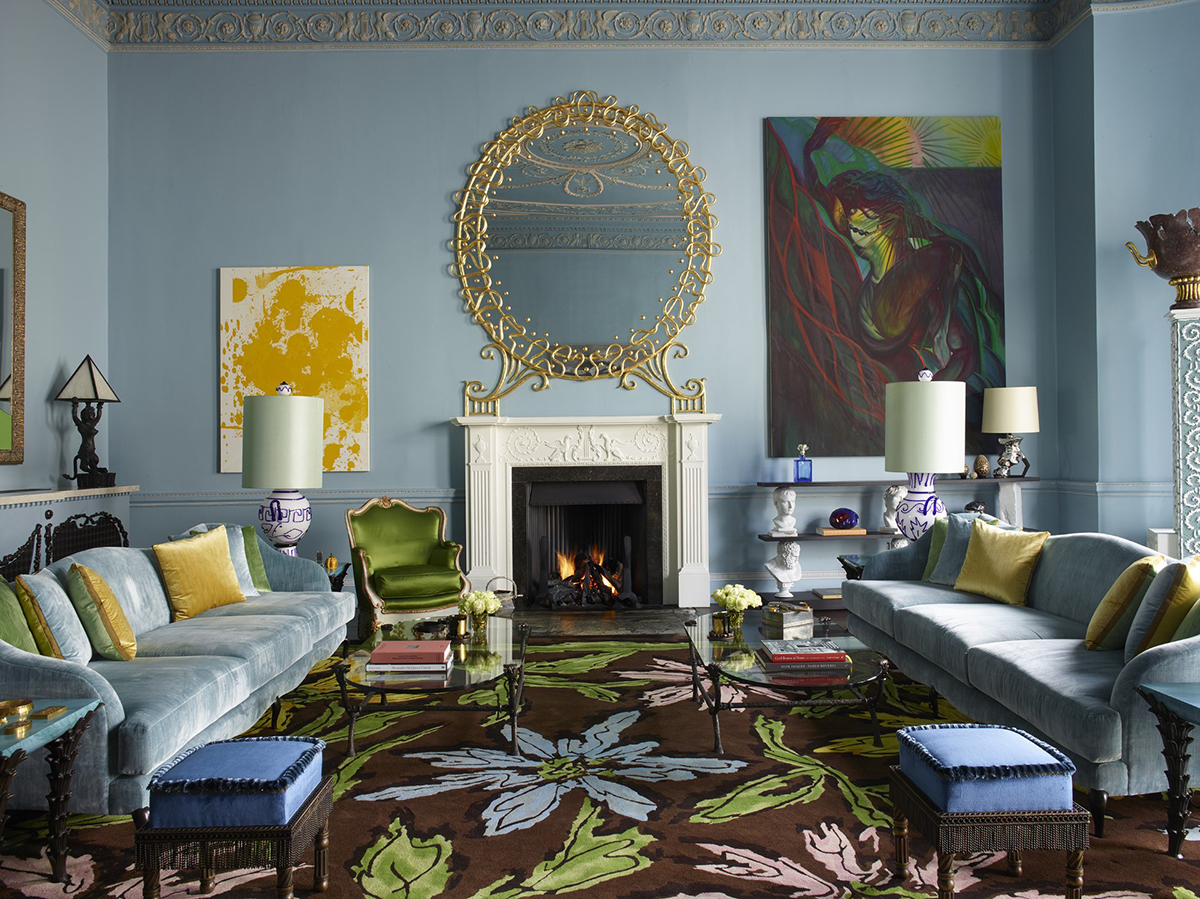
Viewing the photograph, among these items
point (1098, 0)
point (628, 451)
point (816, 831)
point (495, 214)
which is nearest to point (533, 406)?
point (628, 451)

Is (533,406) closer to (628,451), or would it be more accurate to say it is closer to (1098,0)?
(628,451)

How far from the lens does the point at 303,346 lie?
615cm

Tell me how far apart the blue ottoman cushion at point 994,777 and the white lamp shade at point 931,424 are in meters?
2.69

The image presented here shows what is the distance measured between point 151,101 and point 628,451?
172 inches

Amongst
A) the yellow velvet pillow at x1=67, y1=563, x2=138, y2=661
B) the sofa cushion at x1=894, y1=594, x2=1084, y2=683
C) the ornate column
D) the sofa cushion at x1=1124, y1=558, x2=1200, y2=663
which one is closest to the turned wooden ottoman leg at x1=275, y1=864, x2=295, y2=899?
the yellow velvet pillow at x1=67, y1=563, x2=138, y2=661

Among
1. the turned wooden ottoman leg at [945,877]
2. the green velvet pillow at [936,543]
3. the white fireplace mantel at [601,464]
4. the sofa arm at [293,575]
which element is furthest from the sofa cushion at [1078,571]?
the sofa arm at [293,575]

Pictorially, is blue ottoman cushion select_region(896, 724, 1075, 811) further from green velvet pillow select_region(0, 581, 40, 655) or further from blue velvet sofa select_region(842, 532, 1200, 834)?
green velvet pillow select_region(0, 581, 40, 655)

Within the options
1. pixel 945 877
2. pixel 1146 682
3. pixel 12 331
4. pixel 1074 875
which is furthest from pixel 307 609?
pixel 1146 682

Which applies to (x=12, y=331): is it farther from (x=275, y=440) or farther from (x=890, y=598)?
(x=890, y=598)

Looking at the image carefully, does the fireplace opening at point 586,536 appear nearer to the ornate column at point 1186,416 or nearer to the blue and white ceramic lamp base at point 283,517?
the blue and white ceramic lamp base at point 283,517

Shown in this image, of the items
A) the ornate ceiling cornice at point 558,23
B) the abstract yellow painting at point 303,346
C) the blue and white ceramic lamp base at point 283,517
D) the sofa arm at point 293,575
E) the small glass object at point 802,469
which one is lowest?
the sofa arm at point 293,575

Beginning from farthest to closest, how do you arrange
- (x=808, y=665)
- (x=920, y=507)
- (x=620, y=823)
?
(x=920, y=507), (x=808, y=665), (x=620, y=823)

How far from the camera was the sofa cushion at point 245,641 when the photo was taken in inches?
131

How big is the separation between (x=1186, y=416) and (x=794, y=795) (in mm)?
4283
